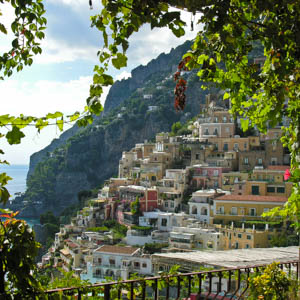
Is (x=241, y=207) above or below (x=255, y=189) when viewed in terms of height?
below

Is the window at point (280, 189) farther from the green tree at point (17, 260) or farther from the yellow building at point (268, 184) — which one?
the green tree at point (17, 260)

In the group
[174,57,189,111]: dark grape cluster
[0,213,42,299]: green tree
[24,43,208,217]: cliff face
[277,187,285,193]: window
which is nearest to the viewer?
[0,213,42,299]: green tree

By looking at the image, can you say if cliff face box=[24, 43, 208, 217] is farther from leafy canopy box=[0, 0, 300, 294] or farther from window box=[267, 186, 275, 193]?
leafy canopy box=[0, 0, 300, 294]

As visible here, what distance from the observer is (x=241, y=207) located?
2723 cm

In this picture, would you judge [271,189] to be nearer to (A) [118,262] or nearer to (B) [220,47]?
(A) [118,262]

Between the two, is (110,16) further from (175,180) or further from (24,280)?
(175,180)

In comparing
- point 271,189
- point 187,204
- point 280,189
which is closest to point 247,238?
point 271,189

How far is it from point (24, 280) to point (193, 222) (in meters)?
26.6

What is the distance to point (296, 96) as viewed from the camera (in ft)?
10.8

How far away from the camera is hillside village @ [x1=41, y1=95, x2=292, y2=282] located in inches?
967

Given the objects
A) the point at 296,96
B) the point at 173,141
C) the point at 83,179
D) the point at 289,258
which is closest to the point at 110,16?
the point at 296,96

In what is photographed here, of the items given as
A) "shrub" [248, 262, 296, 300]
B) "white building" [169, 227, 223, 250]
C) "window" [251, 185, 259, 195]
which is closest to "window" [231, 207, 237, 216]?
"white building" [169, 227, 223, 250]

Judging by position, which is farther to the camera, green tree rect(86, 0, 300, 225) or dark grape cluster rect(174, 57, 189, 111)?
dark grape cluster rect(174, 57, 189, 111)

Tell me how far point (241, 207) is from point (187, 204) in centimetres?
561
